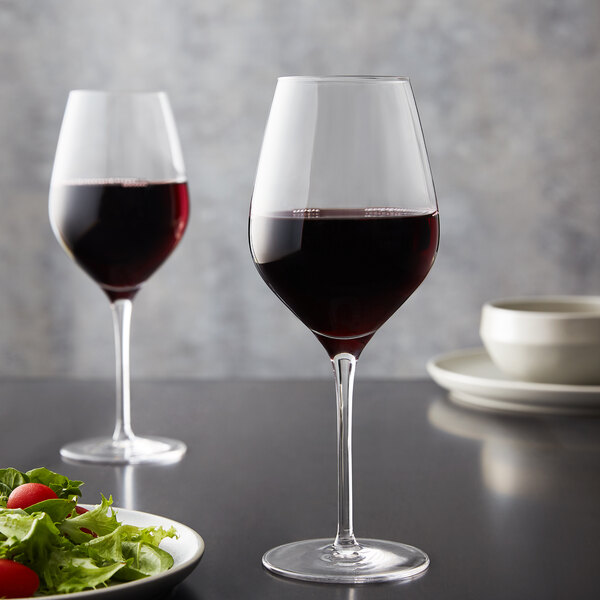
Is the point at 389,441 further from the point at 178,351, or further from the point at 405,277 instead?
the point at 178,351

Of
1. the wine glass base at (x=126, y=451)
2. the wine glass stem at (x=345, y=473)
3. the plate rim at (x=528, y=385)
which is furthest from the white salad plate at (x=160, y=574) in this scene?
the plate rim at (x=528, y=385)

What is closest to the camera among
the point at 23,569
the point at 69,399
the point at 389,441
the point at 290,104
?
the point at 23,569

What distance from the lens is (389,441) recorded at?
1067 millimetres

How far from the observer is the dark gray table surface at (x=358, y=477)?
0.67m

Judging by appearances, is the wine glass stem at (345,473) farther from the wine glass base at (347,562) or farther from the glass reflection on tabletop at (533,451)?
the glass reflection on tabletop at (533,451)

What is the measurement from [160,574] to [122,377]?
557mm

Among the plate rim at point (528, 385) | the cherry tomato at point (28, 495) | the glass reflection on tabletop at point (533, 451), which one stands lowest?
the glass reflection on tabletop at point (533, 451)

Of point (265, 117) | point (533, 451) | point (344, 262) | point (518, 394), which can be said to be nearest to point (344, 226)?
point (344, 262)

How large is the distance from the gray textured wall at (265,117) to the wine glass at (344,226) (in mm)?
2950

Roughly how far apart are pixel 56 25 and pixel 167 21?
0.39m

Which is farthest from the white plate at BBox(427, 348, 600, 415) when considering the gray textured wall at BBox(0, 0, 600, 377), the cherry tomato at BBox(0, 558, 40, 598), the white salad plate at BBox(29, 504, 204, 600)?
the gray textured wall at BBox(0, 0, 600, 377)

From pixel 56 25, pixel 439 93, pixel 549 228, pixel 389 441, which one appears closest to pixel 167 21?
pixel 56 25

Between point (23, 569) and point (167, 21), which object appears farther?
point (167, 21)

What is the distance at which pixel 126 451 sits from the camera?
3.39 feet
